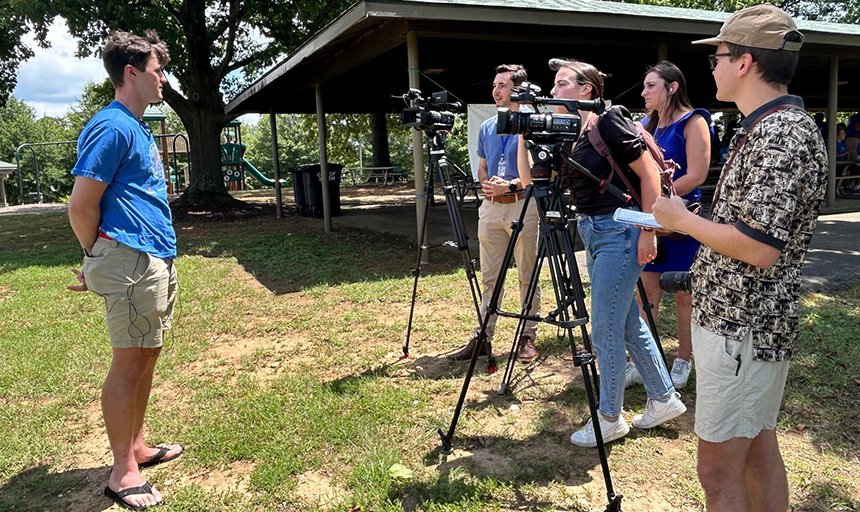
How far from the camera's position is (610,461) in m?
2.95

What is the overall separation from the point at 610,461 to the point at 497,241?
1.76m

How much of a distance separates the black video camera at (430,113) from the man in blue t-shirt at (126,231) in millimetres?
1581

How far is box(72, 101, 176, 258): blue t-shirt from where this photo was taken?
253cm

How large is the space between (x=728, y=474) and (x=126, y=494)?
98.7 inches

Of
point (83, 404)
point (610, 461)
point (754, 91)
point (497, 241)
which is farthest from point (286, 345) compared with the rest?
point (754, 91)

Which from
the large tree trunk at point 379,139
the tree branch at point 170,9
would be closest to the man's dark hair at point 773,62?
the tree branch at point 170,9

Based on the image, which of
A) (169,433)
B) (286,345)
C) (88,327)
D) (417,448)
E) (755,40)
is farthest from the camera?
(88,327)

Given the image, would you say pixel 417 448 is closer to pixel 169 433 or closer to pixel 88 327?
pixel 169 433

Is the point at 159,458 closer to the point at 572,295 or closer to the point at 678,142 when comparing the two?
the point at 572,295

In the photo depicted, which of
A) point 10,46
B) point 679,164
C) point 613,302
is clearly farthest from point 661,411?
point 10,46

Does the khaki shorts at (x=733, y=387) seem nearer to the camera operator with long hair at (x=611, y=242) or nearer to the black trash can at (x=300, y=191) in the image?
the camera operator with long hair at (x=611, y=242)

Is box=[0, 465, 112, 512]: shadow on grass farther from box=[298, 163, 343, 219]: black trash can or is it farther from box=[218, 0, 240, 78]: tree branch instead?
box=[218, 0, 240, 78]: tree branch

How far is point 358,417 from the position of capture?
351 cm

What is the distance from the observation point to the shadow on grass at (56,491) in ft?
9.27
